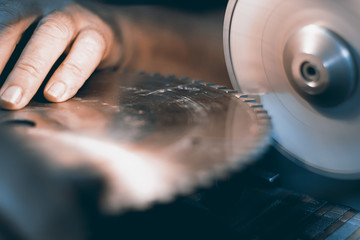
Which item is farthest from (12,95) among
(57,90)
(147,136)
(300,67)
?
(300,67)

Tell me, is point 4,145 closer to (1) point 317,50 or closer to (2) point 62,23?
(2) point 62,23

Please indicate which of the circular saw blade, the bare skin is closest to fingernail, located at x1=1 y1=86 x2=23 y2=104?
the bare skin

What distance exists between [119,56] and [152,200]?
4.41 feet

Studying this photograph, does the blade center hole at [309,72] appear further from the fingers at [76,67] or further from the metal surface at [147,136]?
the fingers at [76,67]

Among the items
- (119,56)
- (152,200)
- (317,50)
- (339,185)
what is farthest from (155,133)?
(119,56)

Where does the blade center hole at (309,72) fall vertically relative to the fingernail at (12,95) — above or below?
above

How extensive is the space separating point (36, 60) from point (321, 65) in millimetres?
832

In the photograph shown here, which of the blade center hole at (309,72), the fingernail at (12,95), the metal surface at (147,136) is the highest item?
the blade center hole at (309,72)

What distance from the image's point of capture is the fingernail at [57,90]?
0.95 meters

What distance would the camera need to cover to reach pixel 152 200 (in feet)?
1.73

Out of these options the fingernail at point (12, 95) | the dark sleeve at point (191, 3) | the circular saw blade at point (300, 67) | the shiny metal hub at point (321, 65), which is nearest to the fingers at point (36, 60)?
the fingernail at point (12, 95)

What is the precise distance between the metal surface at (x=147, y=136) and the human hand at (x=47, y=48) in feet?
0.15

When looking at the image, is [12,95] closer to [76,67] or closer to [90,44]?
[76,67]

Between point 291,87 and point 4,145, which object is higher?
point 291,87
